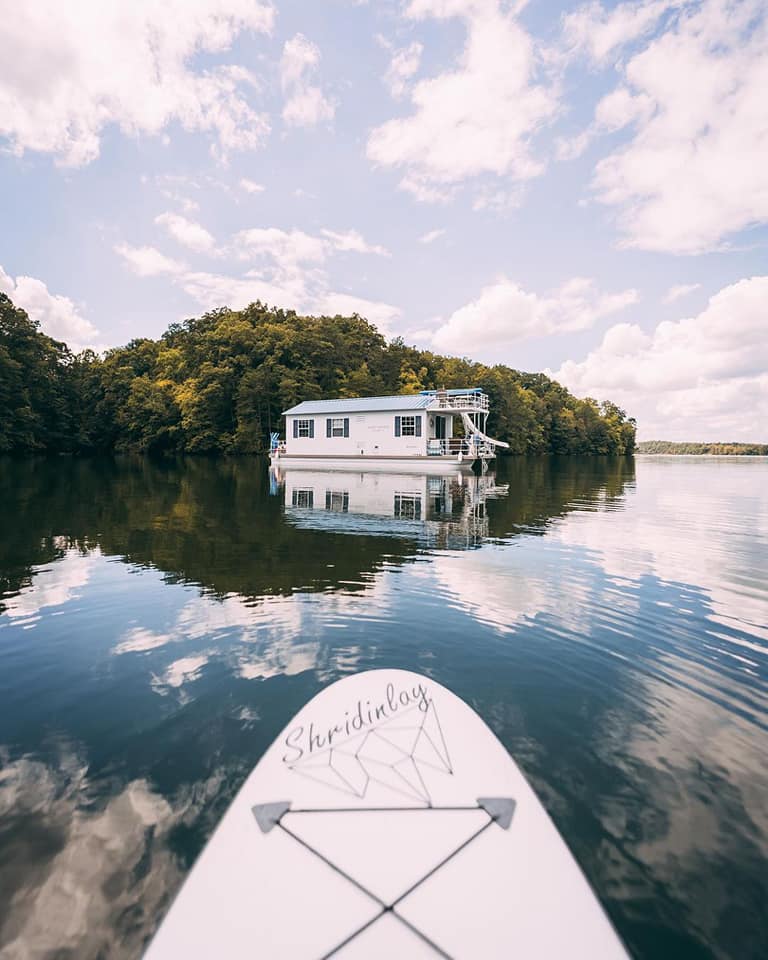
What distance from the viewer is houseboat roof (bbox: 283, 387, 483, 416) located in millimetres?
30609

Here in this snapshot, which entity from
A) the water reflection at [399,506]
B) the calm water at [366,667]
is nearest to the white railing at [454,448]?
the water reflection at [399,506]

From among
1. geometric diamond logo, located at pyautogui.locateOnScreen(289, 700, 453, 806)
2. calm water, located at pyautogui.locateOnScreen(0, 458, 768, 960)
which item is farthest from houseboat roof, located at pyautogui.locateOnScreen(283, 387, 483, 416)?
geometric diamond logo, located at pyautogui.locateOnScreen(289, 700, 453, 806)

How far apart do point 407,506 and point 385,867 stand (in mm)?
14490

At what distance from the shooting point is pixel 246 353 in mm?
55875

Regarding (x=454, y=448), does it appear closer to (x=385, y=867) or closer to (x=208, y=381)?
(x=385, y=867)

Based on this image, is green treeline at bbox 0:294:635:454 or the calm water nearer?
the calm water

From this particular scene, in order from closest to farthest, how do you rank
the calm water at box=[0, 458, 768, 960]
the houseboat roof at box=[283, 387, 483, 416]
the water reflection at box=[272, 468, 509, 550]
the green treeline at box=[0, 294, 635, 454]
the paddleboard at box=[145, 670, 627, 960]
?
the paddleboard at box=[145, 670, 627, 960] < the calm water at box=[0, 458, 768, 960] < the water reflection at box=[272, 468, 509, 550] < the houseboat roof at box=[283, 387, 483, 416] < the green treeline at box=[0, 294, 635, 454]

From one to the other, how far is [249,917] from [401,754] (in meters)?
1.26

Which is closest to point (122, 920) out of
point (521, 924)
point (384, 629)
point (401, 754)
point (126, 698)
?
point (401, 754)

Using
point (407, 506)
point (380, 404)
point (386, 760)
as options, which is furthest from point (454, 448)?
point (386, 760)

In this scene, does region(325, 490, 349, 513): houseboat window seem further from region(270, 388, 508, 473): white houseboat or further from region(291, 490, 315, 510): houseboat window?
region(270, 388, 508, 473): white houseboat

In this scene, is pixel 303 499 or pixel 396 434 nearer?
pixel 303 499

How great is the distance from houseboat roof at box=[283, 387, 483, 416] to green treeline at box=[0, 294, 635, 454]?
55.2 feet

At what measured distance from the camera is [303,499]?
730 inches
